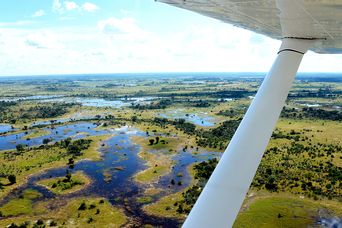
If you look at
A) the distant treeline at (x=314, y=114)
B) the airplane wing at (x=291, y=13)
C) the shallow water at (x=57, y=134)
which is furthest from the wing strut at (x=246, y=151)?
the distant treeline at (x=314, y=114)

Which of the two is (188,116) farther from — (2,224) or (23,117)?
(2,224)

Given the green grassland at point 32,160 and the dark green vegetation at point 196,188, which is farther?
the green grassland at point 32,160

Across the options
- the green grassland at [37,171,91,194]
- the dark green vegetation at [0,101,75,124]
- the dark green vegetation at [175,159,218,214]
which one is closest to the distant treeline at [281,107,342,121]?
the dark green vegetation at [175,159,218,214]

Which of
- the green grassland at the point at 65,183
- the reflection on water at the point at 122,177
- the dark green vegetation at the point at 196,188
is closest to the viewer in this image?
the dark green vegetation at the point at 196,188

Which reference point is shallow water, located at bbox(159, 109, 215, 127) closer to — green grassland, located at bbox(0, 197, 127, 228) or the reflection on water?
the reflection on water

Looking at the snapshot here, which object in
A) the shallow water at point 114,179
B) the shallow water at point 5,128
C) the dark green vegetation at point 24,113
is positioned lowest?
the shallow water at point 114,179

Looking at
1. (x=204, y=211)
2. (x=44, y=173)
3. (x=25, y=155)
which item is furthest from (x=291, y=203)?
(x=25, y=155)

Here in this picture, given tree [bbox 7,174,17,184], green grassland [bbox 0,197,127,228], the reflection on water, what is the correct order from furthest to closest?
tree [bbox 7,174,17,184]
the reflection on water
green grassland [bbox 0,197,127,228]

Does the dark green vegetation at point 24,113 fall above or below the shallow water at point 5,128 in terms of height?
above

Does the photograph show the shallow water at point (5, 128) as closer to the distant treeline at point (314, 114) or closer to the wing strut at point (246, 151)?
the distant treeline at point (314, 114)
